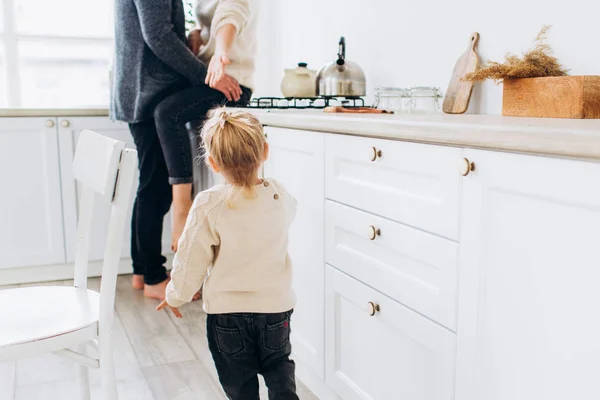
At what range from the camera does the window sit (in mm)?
3600

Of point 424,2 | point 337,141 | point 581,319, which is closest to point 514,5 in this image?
point 424,2

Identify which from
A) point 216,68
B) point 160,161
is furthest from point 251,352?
point 160,161

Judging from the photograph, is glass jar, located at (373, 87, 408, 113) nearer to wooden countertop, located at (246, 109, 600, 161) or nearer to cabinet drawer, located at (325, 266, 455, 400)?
wooden countertop, located at (246, 109, 600, 161)

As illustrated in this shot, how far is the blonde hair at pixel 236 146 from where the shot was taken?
1451mm

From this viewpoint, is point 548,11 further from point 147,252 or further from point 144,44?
point 147,252

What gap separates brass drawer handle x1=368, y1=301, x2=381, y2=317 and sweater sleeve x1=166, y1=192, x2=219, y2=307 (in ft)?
1.35

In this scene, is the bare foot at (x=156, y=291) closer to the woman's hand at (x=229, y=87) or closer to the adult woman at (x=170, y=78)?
the adult woman at (x=170, y=78)

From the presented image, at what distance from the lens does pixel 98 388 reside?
2121 millimetres

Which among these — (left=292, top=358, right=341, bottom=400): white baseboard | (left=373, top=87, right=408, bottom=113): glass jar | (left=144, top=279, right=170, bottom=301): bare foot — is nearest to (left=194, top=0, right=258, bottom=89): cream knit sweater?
(left=373, top=87, right=408, bottom=113): glass jar

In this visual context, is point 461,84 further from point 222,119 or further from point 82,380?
point 82,380

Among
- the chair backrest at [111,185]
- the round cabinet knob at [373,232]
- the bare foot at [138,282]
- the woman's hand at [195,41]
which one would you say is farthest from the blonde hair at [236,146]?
the bare foot at [138,282]

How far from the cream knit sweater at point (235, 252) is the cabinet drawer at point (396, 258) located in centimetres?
22

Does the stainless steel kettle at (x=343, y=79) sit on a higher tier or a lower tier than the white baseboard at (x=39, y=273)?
higher

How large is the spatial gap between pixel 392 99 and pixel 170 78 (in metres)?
1.06
